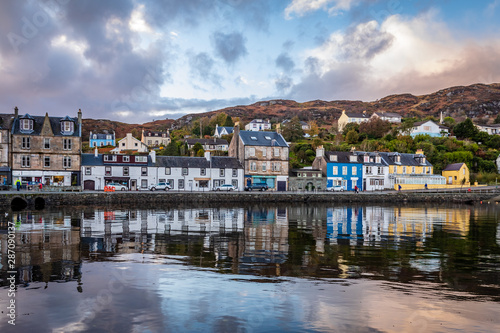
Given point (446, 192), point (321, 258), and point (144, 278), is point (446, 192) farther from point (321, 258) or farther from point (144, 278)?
point (144, 278)

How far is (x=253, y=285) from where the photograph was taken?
12.5m

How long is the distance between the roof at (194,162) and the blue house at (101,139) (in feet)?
234

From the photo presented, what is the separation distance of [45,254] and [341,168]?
6681 centimetres

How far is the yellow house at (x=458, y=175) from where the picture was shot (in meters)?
87.1

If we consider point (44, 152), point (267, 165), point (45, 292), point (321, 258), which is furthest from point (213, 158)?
point (45, 292)

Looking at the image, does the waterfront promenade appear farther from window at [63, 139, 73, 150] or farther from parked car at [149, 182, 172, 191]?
window at [63, 139, 73, 150]

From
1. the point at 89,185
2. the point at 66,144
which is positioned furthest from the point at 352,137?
the point at 66,144

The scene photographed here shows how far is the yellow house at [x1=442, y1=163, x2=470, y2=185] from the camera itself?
87.1 metres

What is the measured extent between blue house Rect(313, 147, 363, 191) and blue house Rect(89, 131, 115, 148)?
264 ft

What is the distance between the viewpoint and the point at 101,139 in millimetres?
133500

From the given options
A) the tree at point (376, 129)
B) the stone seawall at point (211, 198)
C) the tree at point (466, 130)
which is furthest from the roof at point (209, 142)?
the tree at point (466, 130)

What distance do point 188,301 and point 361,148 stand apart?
93.7 meters

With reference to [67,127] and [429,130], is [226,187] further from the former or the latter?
[429,130]

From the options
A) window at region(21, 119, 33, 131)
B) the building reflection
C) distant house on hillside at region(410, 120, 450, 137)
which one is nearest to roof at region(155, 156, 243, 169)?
window at region(21, 119, 33, 131)
